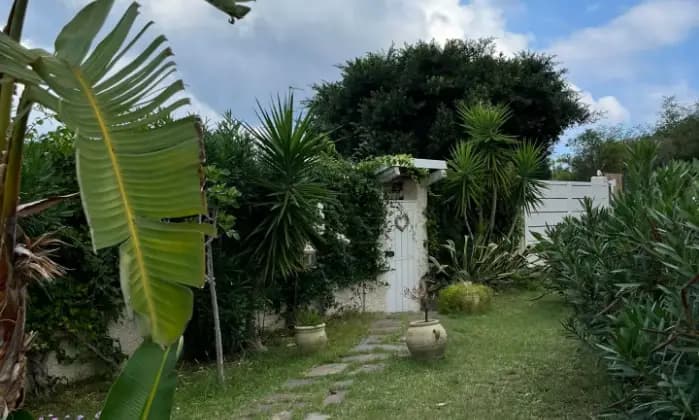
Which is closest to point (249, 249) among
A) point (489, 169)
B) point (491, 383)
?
point (491, 383)

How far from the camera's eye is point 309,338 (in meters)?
6.70

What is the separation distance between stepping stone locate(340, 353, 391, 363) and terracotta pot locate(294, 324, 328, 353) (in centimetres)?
41

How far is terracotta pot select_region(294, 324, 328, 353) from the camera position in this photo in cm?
670

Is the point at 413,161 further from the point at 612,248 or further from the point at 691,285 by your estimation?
the point at 691,285

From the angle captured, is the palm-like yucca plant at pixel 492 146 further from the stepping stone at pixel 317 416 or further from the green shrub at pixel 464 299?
the stepping stone at pixel 317 416

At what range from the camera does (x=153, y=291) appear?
1.50m

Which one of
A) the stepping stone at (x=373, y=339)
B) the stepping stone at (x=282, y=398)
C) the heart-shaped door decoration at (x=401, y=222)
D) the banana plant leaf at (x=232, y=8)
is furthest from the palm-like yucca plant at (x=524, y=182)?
the banana plant leaf at (x=232, y=8)

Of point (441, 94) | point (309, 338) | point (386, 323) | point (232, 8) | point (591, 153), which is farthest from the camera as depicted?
point (591, 153)

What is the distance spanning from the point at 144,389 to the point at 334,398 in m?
3.38

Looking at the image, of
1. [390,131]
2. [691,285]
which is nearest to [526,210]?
[390,131]

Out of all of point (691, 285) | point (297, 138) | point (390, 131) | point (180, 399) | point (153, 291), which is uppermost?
point (390, 131)

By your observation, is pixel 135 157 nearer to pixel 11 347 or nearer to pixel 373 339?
pixel 11 347

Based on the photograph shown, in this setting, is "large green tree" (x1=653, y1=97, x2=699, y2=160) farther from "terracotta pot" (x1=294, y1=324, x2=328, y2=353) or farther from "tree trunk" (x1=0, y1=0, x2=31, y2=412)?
"tree trunk" (x1=0, y1=0, x2=31, y2=412)

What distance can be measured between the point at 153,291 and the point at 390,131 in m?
15.4
